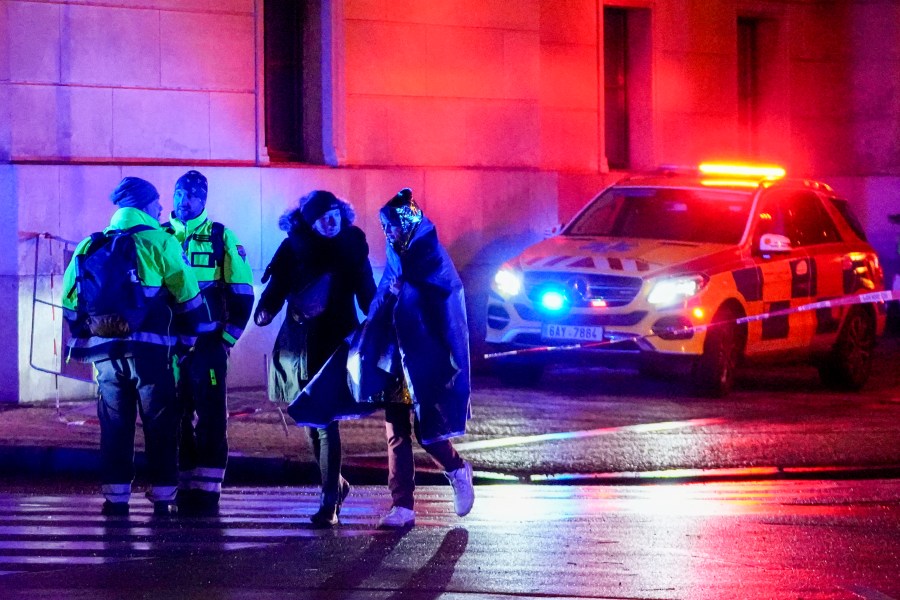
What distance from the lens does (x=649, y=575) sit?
23.3ft

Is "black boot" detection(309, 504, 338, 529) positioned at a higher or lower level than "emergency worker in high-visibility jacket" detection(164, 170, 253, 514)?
lower

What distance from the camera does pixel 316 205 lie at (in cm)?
821

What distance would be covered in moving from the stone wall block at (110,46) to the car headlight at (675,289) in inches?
185

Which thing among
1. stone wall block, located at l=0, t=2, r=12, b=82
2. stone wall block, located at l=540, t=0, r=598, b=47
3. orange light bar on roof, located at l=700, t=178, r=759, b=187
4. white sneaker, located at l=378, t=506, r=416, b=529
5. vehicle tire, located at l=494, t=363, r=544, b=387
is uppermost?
stone wall block, located at l=540, t=0, r=598, b=47

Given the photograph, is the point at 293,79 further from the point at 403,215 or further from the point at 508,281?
the point at 403,215

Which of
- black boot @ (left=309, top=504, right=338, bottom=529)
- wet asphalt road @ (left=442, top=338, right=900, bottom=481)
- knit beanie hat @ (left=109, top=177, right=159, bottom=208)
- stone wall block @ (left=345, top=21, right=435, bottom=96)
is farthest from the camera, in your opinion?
stone wall block @ (left=345, top=21, right=435, bottom=96)

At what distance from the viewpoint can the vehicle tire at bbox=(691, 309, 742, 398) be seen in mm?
13766

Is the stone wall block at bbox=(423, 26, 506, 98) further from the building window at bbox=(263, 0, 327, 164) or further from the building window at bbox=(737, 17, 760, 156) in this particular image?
the building window at bbox=(737, 17, 760, 156)

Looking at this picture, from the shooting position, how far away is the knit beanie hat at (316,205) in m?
8.22

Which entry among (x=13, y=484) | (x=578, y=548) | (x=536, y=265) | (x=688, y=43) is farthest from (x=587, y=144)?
(x=578, y=548)

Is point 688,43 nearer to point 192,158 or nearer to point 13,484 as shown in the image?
point 192,158

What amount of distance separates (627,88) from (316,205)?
1162cm

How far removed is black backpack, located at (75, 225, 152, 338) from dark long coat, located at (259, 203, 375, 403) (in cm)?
68

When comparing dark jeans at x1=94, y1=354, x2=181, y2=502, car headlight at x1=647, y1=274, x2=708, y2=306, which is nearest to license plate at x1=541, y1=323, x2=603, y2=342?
car headlight at x1=647, y1=274, x2=708, y2=306
